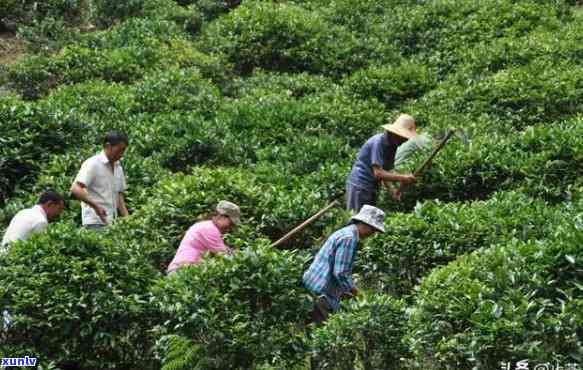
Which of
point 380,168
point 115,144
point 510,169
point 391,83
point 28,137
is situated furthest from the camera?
point 391,83

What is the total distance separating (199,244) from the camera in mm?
9312

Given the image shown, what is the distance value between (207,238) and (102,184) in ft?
6.47

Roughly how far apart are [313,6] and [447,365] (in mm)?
14118

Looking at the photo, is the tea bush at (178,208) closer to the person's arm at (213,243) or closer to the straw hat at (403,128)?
the person's arm at (213,243)

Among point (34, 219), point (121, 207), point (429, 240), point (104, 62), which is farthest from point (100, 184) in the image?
point (104, 62)

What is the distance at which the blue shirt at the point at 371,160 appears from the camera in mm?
11086

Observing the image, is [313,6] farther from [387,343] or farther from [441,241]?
[387,343]

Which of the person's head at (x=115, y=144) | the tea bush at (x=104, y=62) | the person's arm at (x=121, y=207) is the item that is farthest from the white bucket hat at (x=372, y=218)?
the tea bush at (x=104, y=62)

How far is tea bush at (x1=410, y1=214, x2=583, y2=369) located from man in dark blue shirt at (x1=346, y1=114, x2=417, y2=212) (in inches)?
92.3

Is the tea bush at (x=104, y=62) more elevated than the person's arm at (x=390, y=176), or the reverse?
the person's arm at (x=390, y=176)

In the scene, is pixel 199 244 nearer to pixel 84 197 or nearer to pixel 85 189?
pixel 84 197

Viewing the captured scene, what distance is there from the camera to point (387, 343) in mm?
8180

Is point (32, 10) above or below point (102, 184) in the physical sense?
below

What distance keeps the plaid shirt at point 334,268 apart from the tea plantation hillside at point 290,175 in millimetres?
146
